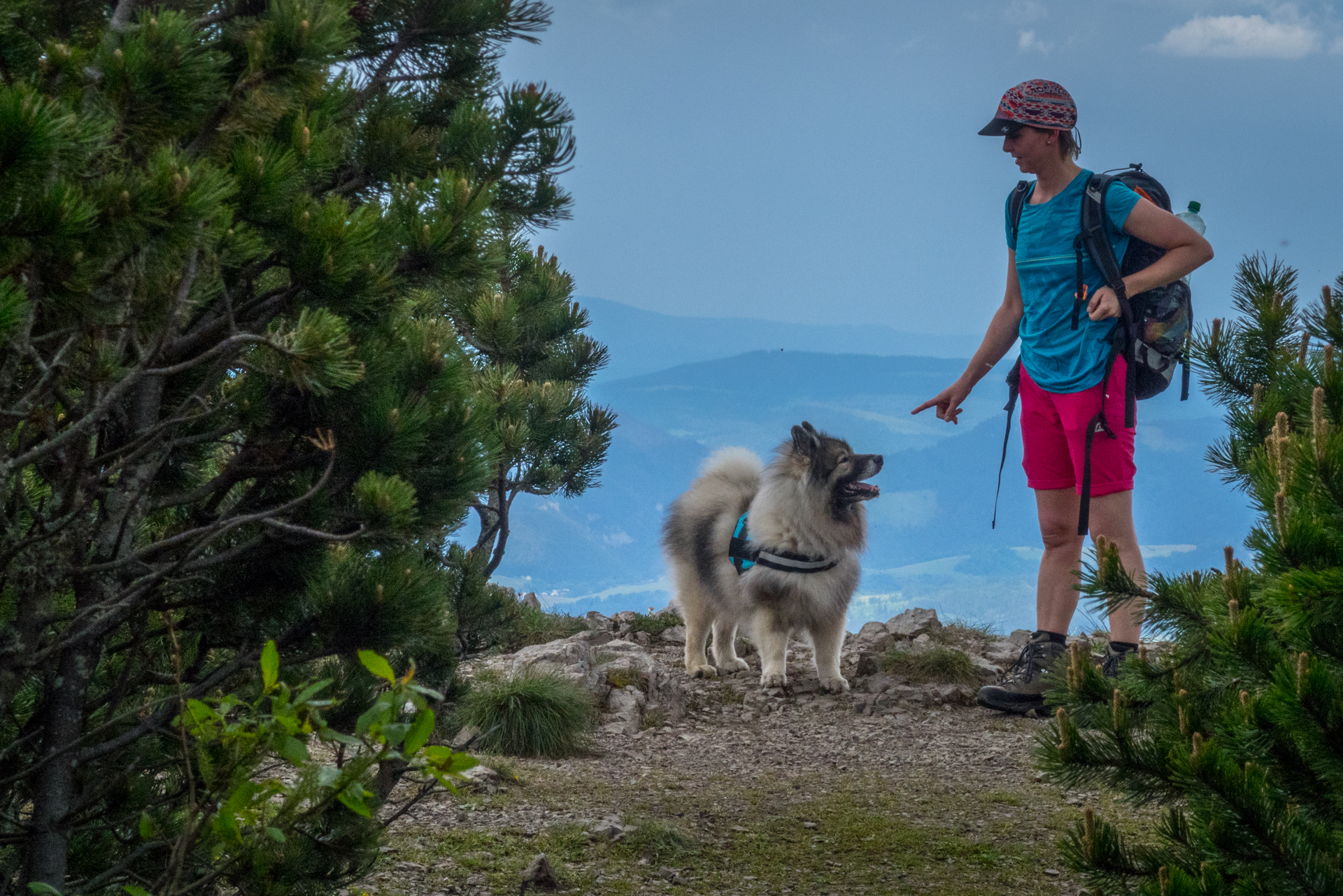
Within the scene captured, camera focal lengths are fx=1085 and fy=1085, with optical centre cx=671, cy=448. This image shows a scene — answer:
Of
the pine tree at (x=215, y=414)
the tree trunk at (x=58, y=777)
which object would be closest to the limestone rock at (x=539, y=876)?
the pine tree at (x=215, y=414)

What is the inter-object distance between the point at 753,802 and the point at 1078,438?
1.87m

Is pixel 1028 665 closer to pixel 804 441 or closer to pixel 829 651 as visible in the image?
pixel 829 651

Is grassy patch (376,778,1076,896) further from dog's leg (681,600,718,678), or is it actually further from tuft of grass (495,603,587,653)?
tuft of grass (495,603,587,653)

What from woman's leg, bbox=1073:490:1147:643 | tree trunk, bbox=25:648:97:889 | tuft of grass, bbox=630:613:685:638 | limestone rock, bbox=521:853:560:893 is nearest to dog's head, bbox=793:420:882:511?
woman's leg, bbox=1073:490:1147:643

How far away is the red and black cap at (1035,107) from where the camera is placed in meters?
4.07

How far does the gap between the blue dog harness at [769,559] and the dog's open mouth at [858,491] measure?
36 centimetres

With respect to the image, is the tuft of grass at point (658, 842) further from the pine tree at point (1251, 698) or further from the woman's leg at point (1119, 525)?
the woman's leg at point (1119, 525)

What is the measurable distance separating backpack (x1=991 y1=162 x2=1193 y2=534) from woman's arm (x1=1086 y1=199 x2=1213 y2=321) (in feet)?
0.23

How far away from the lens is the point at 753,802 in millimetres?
3959

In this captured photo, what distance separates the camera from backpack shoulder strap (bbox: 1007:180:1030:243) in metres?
4.44

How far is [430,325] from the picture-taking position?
7.95ft

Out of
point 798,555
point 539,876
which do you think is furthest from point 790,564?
point 539,876

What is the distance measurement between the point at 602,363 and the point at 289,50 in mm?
5380

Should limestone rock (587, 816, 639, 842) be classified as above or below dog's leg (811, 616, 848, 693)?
below
